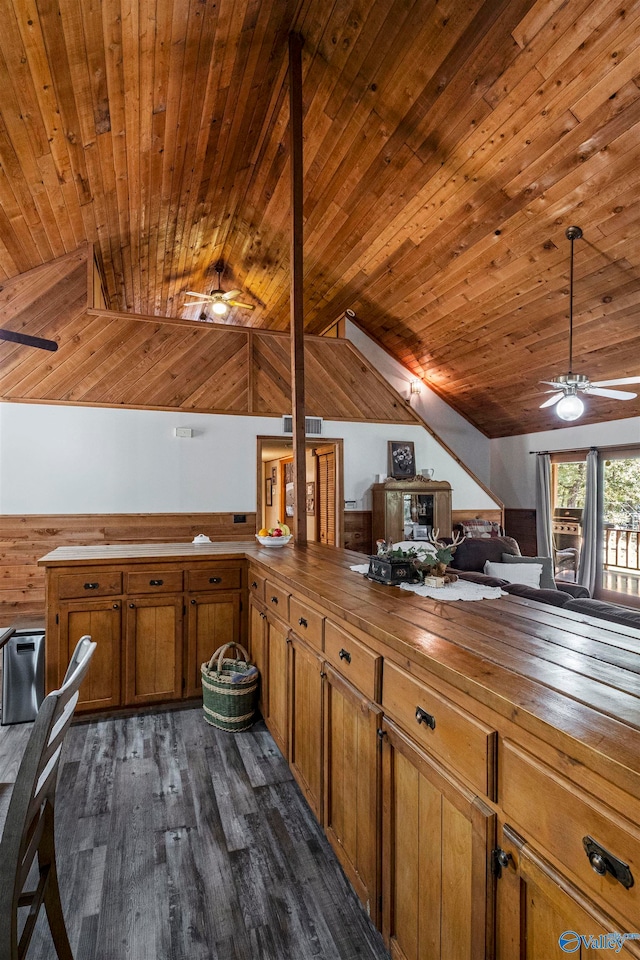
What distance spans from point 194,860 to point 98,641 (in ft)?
5.23

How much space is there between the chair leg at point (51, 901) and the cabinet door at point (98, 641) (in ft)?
5.89

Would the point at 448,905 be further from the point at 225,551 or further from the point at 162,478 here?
the point at 162,478

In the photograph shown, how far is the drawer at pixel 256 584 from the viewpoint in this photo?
9.98 feet

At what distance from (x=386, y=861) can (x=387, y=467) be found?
5.53 m

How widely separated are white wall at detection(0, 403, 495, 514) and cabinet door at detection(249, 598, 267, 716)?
9.06 feet

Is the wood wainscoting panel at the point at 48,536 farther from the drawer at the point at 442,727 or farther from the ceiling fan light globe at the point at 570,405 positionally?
the drawer at the point at 442,727

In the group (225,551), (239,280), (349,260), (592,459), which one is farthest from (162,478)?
(592,459)

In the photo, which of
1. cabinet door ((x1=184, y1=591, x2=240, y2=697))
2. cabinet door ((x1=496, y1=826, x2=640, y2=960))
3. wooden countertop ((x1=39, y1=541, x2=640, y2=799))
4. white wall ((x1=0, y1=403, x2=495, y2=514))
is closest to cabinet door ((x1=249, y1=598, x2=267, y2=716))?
cabinet door ((x1=184, y1=591, x2=240, y2=697))

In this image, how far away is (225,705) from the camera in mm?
2980

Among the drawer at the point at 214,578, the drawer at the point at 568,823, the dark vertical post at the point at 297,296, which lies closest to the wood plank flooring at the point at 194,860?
the drawer at the point at 214,578

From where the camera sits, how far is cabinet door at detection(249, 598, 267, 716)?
296 centimetres

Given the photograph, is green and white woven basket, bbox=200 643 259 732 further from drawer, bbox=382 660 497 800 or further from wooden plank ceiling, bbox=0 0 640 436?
wooden plank ceiling, bbox=0 0 640 436

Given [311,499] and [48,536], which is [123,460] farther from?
[311,499]

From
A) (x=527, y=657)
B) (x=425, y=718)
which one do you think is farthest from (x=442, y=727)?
(x=527, y=657)
